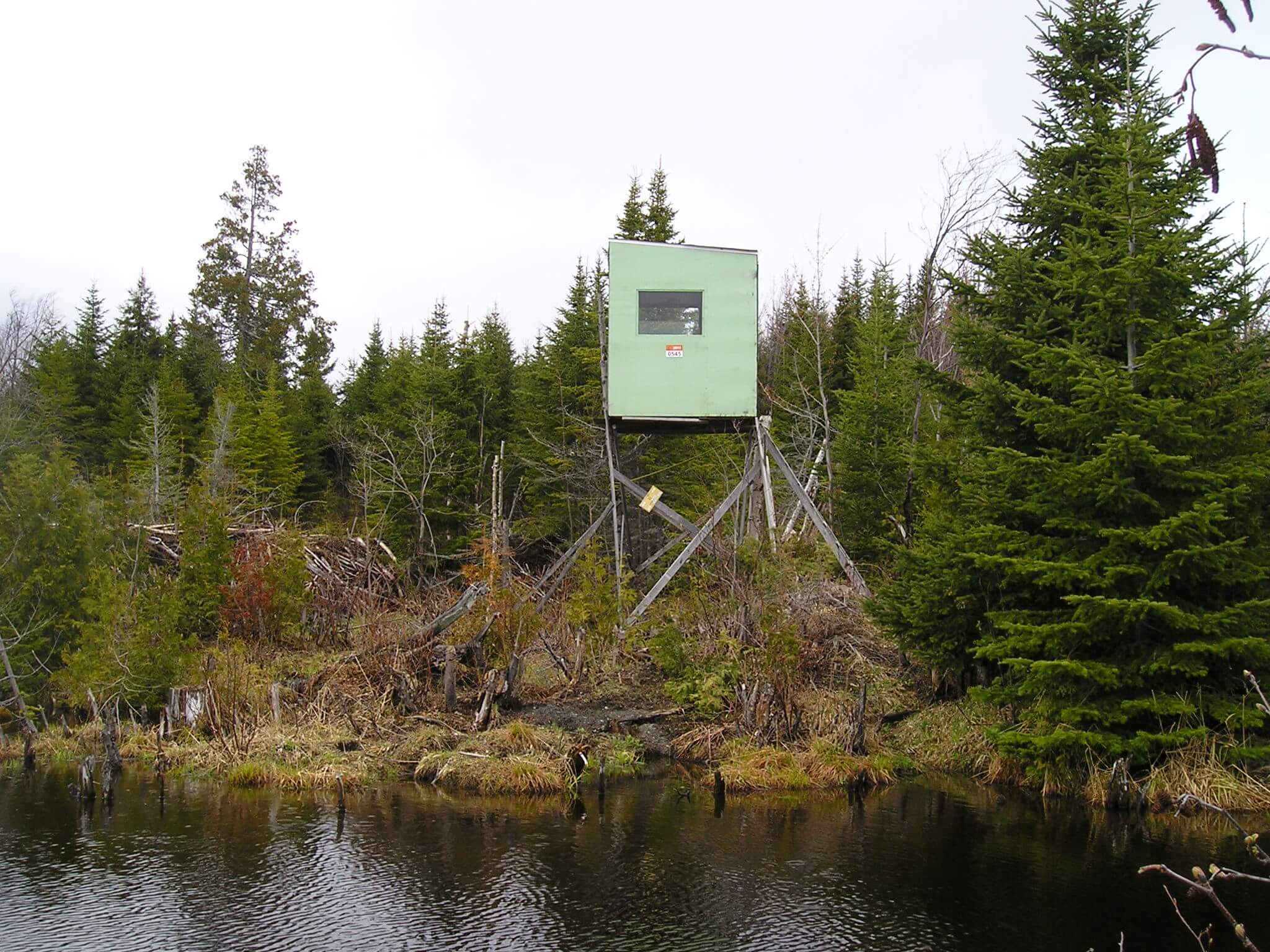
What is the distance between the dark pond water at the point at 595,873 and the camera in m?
9.08

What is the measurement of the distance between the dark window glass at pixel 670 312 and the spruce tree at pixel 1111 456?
21.9 ft

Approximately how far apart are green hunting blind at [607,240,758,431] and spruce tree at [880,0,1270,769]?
20.2 ft

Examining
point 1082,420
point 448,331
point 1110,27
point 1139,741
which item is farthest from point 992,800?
point 448,331

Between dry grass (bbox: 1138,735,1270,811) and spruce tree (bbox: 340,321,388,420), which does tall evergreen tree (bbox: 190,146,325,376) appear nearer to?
spruce tree (bbox: 340,321,388,420)

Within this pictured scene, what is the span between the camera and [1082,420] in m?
12.7

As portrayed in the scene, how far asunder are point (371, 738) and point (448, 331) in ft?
90.8

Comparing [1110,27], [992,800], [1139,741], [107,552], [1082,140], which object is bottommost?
[992,800]

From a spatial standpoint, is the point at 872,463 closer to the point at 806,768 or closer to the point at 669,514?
the point at 669,514

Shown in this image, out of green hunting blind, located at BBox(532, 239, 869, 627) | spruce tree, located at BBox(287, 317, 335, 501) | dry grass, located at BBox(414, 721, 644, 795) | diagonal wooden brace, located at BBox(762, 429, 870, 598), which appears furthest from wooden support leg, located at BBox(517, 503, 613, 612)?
spruce tree, located at BBox(287, 317, 335, 501)

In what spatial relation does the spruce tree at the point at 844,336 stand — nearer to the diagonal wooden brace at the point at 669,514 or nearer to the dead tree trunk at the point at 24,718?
the diagonal wooden brace at the point at 669,514

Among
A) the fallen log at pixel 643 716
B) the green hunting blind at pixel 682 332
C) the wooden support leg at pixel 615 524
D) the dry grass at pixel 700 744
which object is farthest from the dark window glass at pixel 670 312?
the dry grass at pixel 700 744

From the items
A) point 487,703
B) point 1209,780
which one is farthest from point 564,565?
point 1209,780

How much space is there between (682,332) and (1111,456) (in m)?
10.2

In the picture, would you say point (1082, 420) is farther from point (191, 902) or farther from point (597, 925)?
point (191, 902)
